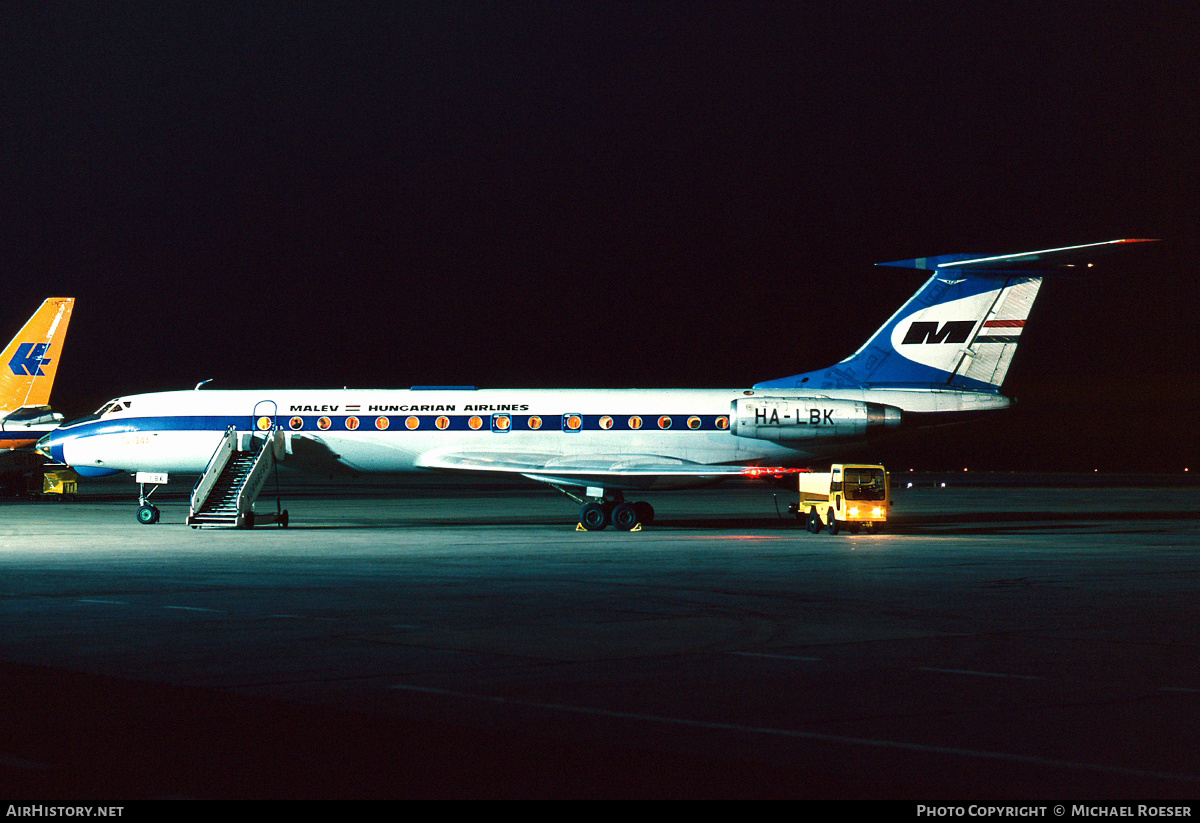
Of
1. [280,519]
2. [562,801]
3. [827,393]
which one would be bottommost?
[562,801]

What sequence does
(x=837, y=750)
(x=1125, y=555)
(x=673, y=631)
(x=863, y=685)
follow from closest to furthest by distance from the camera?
1. (x=837, y=750)
2. (x=863, y=685)
3. (x=673, y=631)
4. (x=1125, y=555)

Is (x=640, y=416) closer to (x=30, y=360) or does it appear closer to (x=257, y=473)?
(x=257, y=473)

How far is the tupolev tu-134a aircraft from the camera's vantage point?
116 ft

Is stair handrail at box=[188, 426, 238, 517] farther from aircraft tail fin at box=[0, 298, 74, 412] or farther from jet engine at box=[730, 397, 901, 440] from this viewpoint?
aircraft tail fin at box=[0, 298, 74, 412]

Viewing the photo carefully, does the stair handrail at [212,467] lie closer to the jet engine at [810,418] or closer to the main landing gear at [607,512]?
the main landing gear at [607,512]

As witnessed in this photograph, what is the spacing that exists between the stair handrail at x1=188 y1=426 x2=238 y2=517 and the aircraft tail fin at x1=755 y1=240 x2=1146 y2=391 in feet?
55.9

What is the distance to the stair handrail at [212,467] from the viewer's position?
34.1m

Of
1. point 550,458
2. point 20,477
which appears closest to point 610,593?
point 550,458

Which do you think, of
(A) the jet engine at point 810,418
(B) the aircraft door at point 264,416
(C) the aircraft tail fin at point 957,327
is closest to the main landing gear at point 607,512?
(A) the jet engine at point 810,418

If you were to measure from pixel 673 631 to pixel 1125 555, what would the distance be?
1369 cm

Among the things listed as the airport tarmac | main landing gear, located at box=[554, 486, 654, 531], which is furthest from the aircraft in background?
the airport tarmac

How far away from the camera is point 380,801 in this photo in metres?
7.38

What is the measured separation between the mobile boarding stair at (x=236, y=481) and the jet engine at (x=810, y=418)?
12.6 metres

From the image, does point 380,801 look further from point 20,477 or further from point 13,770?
point 20,477
